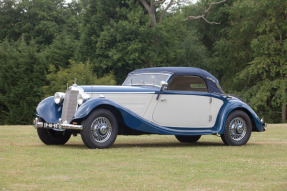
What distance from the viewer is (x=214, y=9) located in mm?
52781

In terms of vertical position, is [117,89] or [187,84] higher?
[187,84]

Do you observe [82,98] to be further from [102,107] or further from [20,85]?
[20,85]

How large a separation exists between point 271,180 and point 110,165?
275 cm

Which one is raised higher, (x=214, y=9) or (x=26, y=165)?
(x=214, y=9)

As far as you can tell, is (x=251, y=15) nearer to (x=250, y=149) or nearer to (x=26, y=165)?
(x=250, y=149)

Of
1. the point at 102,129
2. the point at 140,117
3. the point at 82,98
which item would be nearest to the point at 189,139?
the point at 140,117

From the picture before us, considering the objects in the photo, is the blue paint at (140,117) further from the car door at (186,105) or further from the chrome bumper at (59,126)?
the chrome bumper at (59,126)

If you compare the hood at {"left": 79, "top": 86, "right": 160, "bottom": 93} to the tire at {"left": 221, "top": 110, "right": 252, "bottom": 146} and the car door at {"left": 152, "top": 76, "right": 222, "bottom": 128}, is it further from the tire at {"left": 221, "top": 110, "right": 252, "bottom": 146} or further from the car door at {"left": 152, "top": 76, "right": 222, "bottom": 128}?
the tire at {"left": 221, "top": 110, "right": 252, "bottom": 146}

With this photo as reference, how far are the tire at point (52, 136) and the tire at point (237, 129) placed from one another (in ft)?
12.9

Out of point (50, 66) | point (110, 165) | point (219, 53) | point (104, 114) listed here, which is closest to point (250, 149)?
point (104, 114)

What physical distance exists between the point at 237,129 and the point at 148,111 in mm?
2442

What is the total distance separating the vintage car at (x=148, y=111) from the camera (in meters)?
11.5

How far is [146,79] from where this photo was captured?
13180mm

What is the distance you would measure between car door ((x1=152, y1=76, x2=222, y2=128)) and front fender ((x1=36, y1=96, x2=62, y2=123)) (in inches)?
89.0
